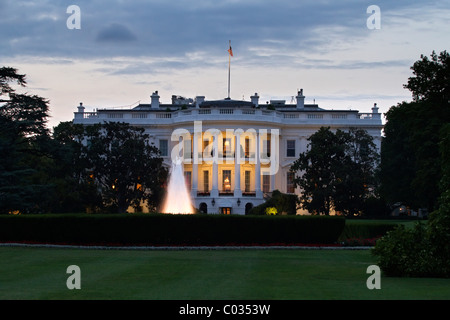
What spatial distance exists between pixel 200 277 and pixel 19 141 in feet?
109

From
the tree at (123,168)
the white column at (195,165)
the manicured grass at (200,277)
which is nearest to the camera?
the manicured grass at (200,277)

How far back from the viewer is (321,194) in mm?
58875

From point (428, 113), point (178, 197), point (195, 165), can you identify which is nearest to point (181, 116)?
point (195, 165)

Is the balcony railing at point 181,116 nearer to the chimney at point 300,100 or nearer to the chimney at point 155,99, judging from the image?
the chimney at point 155,99

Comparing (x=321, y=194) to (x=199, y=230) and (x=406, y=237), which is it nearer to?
(x=199, y=230)

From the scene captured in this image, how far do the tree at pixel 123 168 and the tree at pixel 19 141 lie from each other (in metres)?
9.86

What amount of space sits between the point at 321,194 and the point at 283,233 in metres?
24.9

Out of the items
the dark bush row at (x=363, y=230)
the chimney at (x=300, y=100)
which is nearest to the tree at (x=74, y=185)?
the dark bush row at (x=363, y=230)

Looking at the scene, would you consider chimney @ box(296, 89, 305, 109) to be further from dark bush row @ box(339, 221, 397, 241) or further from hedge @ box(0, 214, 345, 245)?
hedge @ box(0, 214, 345, 245)

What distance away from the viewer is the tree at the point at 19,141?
43.8 meters
